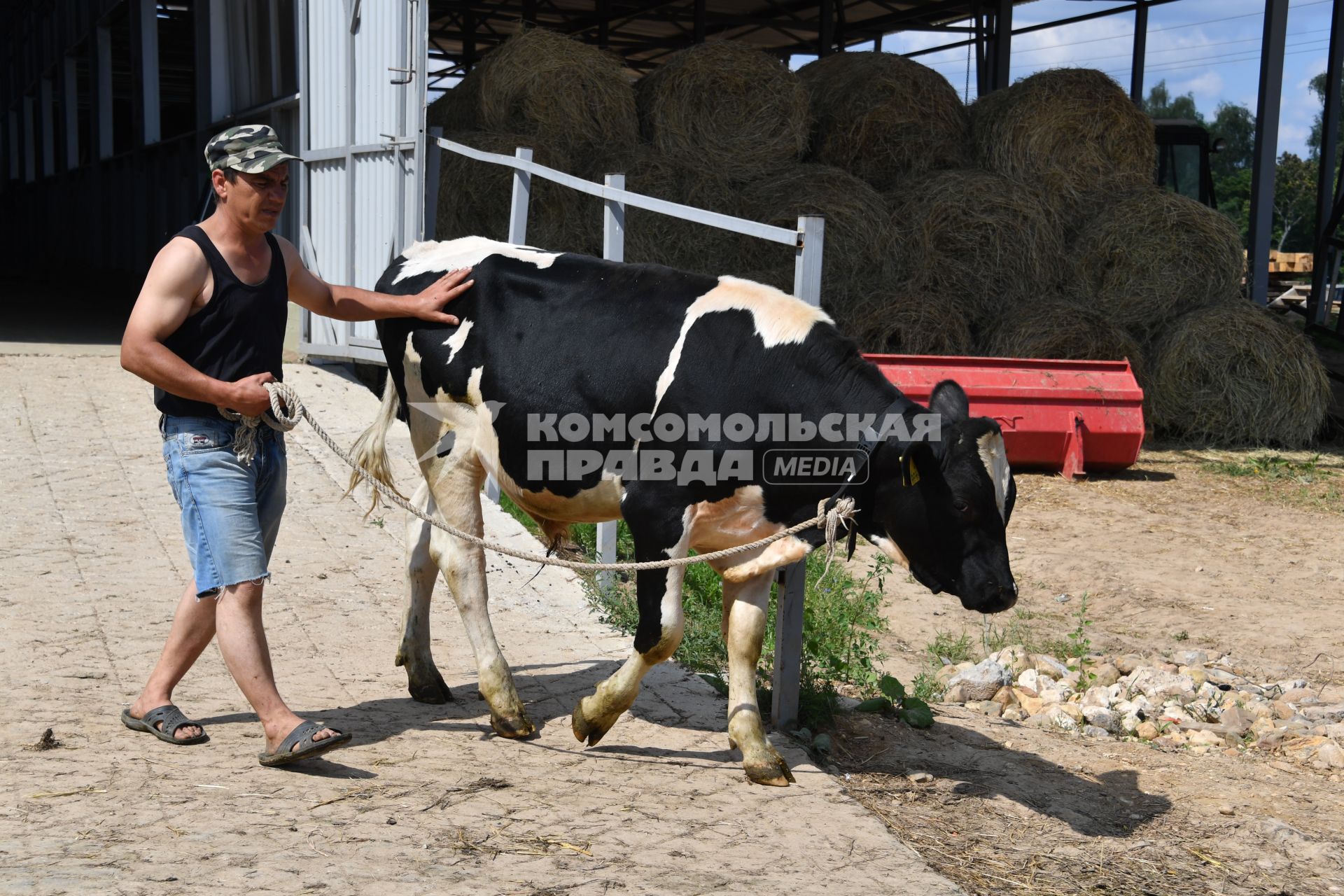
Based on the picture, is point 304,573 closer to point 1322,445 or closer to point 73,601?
point 73,601

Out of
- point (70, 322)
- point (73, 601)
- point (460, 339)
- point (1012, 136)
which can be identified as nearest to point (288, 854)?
point (460, 339)

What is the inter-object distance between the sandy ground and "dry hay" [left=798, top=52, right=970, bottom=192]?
20.2 feet

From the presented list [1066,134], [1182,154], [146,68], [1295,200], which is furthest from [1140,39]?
[1295,200]

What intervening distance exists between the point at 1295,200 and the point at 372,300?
6371cm

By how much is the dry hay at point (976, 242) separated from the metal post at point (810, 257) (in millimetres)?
6340

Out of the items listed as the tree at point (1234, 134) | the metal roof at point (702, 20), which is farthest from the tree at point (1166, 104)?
the metal roof at point (702, 20)

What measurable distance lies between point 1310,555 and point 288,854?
6261mm

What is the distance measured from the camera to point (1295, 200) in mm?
59750

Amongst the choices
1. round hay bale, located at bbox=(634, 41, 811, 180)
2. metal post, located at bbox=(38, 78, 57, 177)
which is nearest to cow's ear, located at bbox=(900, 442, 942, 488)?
round hay bale, located at bbox=(634, 41, 811, 180)

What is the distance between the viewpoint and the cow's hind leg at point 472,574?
4.12 meters

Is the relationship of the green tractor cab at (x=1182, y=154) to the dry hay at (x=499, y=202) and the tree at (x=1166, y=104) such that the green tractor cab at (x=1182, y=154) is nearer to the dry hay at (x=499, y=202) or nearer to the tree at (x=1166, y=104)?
the dry hay at (x=499, y=202)

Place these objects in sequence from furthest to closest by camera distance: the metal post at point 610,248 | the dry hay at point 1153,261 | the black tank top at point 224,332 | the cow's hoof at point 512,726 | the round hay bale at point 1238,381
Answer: the dry hay at point 1153,261 < the round hay bale at point 1238,381 < the metal post at point 610,248 < the cow's hoof at point 512,726 < the black tank top at point 224,332

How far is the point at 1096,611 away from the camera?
646 cm

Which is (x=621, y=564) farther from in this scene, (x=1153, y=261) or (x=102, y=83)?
(x=102, y=83)
